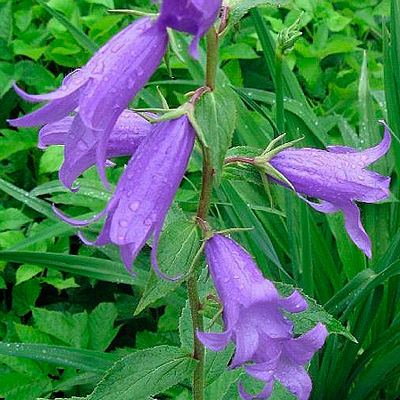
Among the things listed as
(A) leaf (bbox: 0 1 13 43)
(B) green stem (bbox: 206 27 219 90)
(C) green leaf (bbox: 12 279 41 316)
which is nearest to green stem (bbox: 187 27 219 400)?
(B) green stem (bbox: 206 27 219 90)

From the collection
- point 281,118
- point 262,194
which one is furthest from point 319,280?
point 281,118

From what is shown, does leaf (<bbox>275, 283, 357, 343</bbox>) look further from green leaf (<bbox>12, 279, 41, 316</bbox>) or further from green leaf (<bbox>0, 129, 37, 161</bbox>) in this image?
green leaf (<bbox>0, 129, 37, 161</bbox>)

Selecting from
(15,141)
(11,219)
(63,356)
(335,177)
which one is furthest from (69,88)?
(15,141)

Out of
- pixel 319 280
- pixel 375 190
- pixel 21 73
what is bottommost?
pixel 319 280

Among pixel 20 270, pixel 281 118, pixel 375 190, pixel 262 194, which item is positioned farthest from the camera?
pixel 262 194

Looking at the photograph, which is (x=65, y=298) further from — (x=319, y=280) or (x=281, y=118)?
(x=281, y=118)

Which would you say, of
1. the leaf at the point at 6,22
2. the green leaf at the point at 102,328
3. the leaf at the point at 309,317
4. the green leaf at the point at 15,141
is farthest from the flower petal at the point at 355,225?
the leaf at the point at 6,22
